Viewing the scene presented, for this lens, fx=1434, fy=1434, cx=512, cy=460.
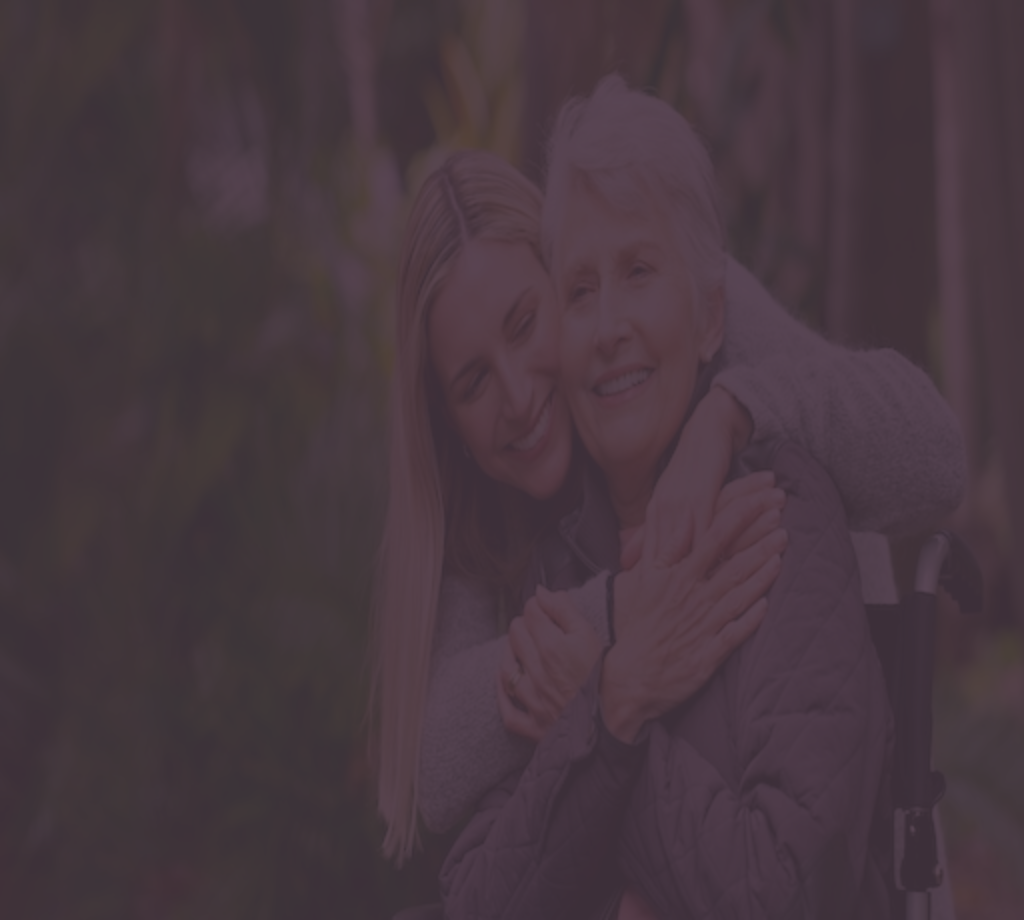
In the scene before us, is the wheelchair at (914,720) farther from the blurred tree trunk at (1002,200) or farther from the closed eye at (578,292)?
the blurred tree trunk at (1002,200)

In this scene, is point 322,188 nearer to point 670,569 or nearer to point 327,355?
point 327,355

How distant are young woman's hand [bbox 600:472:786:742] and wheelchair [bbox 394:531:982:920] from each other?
21 centimetres

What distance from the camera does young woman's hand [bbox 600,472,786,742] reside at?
4.75 ft

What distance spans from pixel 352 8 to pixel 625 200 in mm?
4706

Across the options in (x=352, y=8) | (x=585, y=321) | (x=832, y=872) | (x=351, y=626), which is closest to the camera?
(x=832, y=872)

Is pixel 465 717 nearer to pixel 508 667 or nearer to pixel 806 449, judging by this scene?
pixel 508 667

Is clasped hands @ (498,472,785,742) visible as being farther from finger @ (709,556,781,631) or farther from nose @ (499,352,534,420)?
nose @ (499,352,534,420)

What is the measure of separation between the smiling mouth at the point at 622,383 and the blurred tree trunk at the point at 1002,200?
3.92 feet

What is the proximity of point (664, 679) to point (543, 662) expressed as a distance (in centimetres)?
18

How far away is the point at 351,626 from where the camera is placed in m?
4.06

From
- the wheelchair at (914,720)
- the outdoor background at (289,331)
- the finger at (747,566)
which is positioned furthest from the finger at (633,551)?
the outdoor background at (289,331)

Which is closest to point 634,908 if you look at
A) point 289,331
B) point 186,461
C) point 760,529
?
point 760,529

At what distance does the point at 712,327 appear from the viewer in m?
1.62

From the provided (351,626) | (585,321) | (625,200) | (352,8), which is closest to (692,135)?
(625,200)
